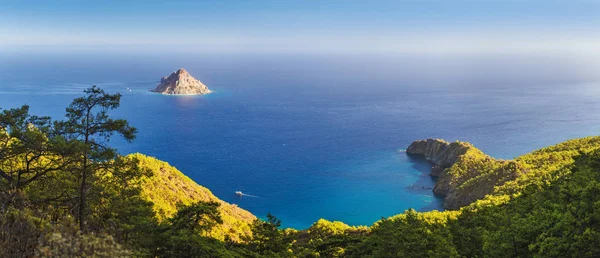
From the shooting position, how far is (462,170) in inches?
3184

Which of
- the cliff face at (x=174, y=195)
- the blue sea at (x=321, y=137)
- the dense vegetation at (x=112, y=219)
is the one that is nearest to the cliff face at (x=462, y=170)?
the blue sea at (x=321, y=137)

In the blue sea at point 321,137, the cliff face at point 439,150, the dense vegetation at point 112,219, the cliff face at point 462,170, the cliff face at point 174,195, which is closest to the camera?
the dense vegetation at point 112,219

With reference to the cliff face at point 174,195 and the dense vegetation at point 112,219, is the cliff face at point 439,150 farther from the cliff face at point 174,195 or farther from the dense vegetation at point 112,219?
the dense vegetation at point 112,219

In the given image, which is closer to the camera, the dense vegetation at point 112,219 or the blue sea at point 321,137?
the dense vegetation at point 112,219

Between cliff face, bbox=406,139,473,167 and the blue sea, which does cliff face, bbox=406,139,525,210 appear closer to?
cliff face, bbox=406,139,473,167

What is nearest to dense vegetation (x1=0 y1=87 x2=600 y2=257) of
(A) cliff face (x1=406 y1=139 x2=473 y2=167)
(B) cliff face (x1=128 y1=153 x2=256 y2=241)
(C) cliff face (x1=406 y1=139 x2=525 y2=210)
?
(B) cliff face (x1=128 y1=153 x2=256 y2=241)

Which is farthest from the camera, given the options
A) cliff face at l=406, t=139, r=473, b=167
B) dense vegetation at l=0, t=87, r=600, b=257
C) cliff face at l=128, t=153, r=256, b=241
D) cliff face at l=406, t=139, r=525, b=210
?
cliff face at l=406, t=139, r=473, b=167

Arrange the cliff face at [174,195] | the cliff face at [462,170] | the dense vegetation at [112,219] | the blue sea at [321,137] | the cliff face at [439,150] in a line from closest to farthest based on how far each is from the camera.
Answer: the dense vegetation at [112,219], the cliff face at [174,195], the cliff face at [462,170], the blue sea at [321,137], the cliff face at [439,150]

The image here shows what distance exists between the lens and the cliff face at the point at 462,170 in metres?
63.5

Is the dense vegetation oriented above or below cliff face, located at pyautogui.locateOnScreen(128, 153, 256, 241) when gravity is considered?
above

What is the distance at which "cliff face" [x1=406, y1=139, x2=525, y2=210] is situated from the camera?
2499 inches

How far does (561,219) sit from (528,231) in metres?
1.75

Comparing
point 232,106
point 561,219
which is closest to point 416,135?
point 232,106

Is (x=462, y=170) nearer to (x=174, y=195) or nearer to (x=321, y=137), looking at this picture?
(x=321, y=137)
